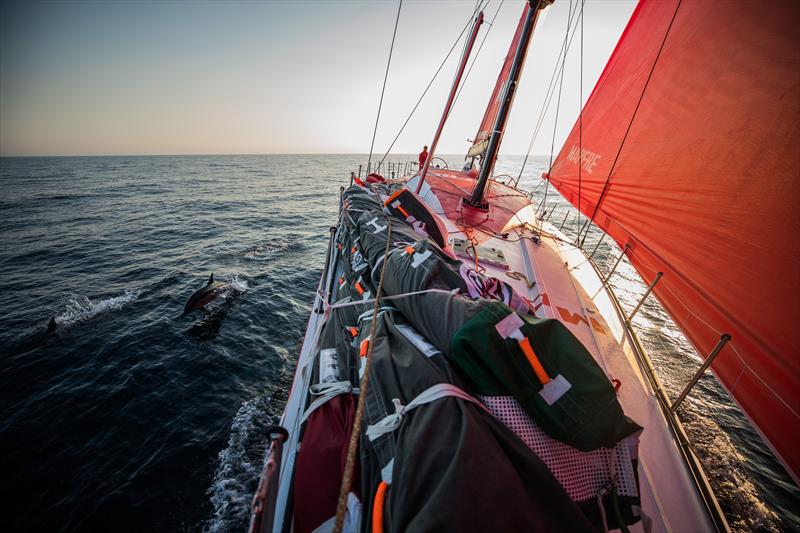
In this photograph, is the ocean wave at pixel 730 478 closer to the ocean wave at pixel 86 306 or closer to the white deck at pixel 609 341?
the white deck at pixel 609 341

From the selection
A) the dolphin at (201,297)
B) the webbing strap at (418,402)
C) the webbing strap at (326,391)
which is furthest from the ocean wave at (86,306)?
the webbing strap at (418,402)

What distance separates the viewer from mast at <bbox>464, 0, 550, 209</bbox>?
450 centimetres

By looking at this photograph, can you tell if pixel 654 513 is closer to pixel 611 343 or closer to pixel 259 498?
pixel 611 343

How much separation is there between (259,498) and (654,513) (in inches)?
86.1

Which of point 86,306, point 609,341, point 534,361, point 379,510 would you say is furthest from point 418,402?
point 86,306

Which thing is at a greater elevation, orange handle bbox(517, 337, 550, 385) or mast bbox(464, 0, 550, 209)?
mast bbox(464, 0, 550, 209)

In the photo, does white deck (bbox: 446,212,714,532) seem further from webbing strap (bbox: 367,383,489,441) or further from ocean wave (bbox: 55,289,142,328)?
ocean wave (bbox: 55,289,142,328)

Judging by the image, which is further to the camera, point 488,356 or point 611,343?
point 611,343

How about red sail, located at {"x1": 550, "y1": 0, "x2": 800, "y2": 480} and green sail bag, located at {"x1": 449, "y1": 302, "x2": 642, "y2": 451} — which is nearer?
green sail bag, located at {"x1": 449, "y1": 302, "x2": 642, "y2": 451}

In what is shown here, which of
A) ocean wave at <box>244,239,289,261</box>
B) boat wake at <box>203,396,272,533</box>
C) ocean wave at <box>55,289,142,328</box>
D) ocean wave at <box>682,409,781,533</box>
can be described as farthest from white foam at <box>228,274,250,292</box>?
ocean wave at <box>682,409,781,533</box>

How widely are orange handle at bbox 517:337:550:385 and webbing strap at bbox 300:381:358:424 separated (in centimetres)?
109

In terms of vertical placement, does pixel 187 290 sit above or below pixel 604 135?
below

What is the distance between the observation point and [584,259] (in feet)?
16.7

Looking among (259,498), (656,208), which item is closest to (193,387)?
(259,498)
